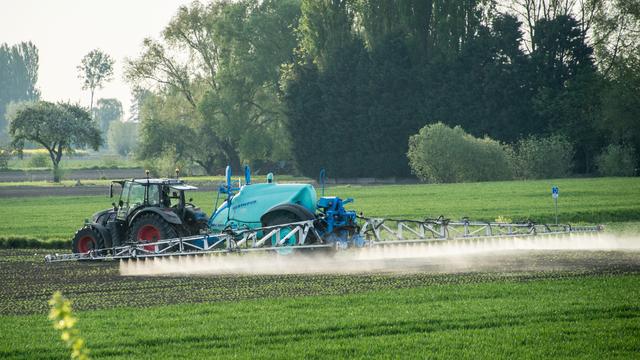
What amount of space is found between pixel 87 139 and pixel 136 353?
92335 millimetres

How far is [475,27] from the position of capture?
86.1m

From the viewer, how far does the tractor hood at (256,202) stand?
27.5 meters

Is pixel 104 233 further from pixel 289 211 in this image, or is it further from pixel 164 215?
pixel 289 211

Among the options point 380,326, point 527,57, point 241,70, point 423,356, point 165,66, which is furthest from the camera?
point 165,66

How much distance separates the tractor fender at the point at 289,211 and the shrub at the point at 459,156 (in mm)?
46243

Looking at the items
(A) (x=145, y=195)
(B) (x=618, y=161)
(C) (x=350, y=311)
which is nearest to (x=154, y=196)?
(A) (x=145, y=195)

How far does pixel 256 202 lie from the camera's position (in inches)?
1091

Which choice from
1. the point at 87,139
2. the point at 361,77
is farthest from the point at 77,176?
the point at 361,77

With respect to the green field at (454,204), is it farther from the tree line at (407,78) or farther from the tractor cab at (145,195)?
the tree line at (407,78)

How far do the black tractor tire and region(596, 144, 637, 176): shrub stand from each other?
177ft

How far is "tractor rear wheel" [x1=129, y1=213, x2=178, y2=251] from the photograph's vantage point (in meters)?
27.0

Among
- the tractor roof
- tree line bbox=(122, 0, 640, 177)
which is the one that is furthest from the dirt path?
tree line bbox=(122, 0, 640, 177)

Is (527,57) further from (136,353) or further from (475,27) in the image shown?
(136,353)

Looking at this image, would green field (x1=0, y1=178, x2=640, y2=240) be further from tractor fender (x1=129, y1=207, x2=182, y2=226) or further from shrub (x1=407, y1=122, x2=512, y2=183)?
tractor fender (x1=129, y1=207, x2=182, y2=226)
